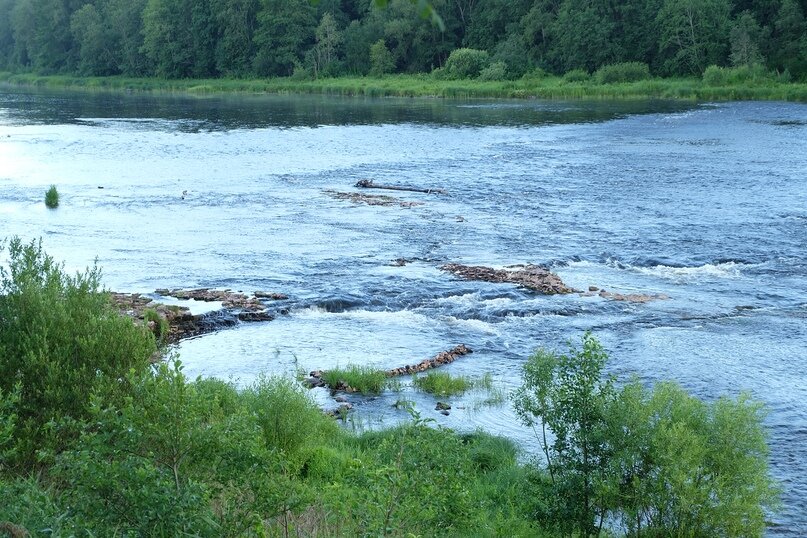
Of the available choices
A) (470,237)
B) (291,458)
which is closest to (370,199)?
(470,237)

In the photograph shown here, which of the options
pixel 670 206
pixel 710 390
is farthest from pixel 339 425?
pixel 670 206

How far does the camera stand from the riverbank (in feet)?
240

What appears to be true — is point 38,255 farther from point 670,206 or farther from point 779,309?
point 670,206

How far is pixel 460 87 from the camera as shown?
3492 inches

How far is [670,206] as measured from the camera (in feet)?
108

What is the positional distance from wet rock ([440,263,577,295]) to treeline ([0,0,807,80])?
147 ft

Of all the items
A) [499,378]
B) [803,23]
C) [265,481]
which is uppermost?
[803,23]

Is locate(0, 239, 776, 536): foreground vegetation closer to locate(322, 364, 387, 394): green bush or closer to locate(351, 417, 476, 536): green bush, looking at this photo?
locate(351, 417, 476, 536): green bush

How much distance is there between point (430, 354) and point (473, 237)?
35.1 feet

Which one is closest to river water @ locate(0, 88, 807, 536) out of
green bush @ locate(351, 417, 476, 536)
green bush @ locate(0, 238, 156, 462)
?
green bush @ locate(0, 238, 156, 462)

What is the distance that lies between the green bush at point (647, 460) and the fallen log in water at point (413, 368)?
5.93m

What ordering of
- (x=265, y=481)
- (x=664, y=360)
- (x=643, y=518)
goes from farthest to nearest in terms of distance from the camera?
(x=664, y=360), (x=643, y=518), (x=265, y=481)

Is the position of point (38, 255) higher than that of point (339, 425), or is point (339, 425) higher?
point (38, 255)

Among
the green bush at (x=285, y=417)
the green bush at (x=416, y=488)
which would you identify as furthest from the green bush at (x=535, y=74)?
the green bush at (x=416, y=488)
